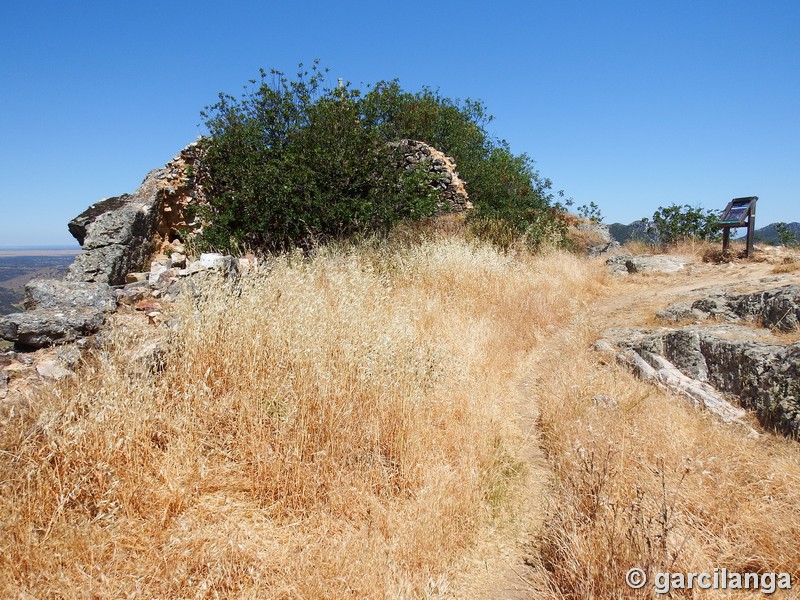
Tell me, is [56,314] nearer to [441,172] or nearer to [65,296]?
[65,296]

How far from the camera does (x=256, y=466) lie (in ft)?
9.33

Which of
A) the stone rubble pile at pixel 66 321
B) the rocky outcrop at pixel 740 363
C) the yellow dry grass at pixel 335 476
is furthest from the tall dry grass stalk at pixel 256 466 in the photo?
the rocky outcrop at pixel 740 363

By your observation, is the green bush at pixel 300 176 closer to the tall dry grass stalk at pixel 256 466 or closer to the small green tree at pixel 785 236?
the tall dry grass stalk at pixel 256 466

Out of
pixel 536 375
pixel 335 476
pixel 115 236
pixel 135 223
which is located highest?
pixel 135 223

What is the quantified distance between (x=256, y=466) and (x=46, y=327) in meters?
2.41

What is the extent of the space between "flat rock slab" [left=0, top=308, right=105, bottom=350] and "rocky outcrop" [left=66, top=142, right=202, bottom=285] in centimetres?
255

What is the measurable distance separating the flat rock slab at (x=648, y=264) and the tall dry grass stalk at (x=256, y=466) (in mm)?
9303

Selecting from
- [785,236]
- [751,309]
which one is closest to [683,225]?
[785,236]

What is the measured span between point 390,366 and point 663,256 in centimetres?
1181

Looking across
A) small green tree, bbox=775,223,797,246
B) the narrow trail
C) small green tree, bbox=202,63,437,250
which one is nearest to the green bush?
small green tree, bbox=202,63,437,250

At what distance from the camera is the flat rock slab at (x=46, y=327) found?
3.57 meters

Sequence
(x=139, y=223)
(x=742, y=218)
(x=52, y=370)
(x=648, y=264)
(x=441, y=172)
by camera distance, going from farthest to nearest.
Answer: (x=441, y=172) → (x=648, y=264) → (x=742, y=218) → (x=139, y=223) → (x=52, y=370)

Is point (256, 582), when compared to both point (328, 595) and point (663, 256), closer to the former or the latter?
point (328, 595)

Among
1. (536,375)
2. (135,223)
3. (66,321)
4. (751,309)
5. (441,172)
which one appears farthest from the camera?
(441,172)
